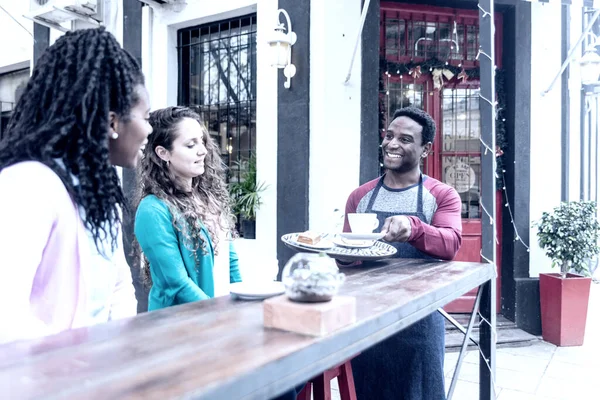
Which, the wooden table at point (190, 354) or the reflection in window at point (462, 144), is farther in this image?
the reflection in window at point (462, 144)

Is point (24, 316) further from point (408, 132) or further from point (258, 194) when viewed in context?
point (258, 194)

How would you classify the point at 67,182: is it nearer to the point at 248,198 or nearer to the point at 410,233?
the point at 410,233

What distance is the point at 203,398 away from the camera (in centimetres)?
85

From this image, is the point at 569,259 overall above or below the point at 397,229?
below

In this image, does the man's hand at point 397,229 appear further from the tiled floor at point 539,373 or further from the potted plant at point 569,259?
the potted plant at point 569,259

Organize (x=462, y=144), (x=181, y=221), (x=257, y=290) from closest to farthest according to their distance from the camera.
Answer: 1. (x=257, y=290)
2. (x=181, y=221)
3. (x=462, y=144)

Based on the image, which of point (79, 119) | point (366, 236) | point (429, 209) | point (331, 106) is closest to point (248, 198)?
point (331, 106)

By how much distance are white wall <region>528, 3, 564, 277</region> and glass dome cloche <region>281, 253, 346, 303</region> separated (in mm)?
4758

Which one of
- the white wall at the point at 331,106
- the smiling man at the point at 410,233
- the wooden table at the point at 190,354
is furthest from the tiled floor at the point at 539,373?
the wooden table at the point at 190,354

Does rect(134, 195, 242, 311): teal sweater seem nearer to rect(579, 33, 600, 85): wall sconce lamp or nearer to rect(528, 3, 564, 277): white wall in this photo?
rect(528, 3, 564, 277): white wall

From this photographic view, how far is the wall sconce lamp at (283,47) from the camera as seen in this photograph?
4.73m

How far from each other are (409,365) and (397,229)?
2.32ft

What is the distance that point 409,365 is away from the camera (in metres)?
2.50

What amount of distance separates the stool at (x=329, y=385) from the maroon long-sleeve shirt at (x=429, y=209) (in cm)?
69
